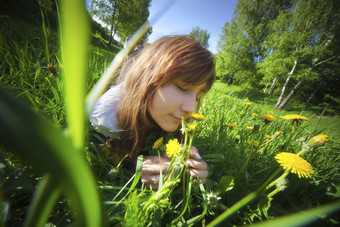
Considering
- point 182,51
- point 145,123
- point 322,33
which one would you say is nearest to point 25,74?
point 145,123

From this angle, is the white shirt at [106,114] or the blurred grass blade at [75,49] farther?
the white shirt at [106,114]

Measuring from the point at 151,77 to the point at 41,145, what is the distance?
0.65m

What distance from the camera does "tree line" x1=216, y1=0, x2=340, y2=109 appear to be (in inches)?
186

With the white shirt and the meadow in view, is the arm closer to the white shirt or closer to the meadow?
the meadow

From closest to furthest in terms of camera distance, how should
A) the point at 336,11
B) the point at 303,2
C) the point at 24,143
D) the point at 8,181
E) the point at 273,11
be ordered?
the point at 24,143 → the point at 8,181 → the point at 336,11 → the point at 303,2 → the point at 273,11

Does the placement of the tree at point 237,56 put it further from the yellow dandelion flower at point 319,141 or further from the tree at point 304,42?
the yellow dandelion flower at point 319,141

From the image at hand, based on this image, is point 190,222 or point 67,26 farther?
point 190,222

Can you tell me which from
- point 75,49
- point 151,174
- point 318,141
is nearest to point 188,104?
point 151,174

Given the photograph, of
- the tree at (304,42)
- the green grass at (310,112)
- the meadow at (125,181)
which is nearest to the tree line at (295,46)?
the tree at (304,42)

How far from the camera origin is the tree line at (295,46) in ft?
15.5

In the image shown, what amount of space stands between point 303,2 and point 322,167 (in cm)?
693

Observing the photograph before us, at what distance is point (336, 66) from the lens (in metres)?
5.12

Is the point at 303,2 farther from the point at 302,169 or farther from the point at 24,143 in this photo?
the point at 24,143

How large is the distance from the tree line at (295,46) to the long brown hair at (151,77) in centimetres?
610
